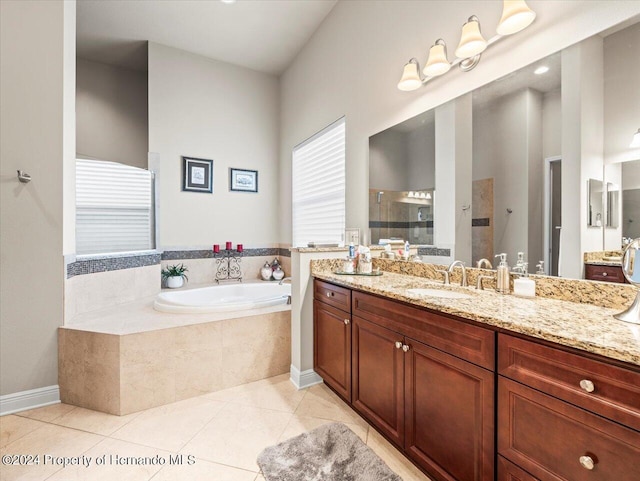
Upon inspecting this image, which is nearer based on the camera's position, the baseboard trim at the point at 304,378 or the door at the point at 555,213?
the door at the point at 555,213

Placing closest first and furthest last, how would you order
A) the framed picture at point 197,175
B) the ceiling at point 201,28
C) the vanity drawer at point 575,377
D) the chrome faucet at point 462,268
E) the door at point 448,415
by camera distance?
the vanity drawer at point 575,377 → the door at point 448,415 → the chrome faucet at point 462,268 → the ceiling at point 201,28 → the framed picture at point 197,175

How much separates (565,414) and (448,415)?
43cm

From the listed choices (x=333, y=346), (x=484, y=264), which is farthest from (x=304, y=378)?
(x=484, y=264)

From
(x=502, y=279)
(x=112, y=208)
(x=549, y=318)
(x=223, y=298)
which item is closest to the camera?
(x=549, y=318)

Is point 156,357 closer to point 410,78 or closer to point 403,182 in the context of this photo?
point 403,182

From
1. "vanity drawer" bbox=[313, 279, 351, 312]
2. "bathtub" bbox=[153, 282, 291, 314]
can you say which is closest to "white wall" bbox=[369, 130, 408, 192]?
"vanity drawer" bbox=[313, 279, 351, 312]

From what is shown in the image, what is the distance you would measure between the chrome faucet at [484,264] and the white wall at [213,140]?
3.00 meters

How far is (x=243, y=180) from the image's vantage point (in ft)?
13.1

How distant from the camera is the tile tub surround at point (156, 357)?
6.31 feet

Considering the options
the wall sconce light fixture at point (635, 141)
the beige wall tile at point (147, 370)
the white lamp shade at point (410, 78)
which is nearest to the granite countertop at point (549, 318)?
the wall sconce light fixture at point (635, 141)

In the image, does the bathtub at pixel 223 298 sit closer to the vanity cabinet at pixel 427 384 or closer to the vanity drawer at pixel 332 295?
the vanity drawer at pixel 332 295

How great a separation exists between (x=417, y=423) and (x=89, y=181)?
3057mm

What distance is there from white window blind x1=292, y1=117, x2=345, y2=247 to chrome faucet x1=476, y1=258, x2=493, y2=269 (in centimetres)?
144

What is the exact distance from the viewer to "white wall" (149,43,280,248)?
3498 millimetres
